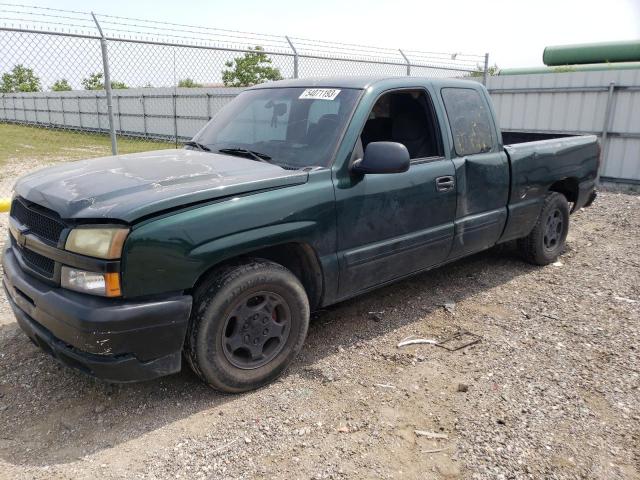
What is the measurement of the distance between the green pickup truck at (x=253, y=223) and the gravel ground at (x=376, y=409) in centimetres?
34

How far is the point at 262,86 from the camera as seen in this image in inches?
171

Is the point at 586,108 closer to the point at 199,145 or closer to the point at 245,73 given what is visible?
the point at 199,145

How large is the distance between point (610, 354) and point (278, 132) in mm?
2811

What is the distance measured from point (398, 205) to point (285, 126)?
98 cm

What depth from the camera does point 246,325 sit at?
9.99 ft

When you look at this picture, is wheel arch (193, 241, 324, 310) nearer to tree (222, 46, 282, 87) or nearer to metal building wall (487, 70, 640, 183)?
metal building wall (487, 70, 640, 183)

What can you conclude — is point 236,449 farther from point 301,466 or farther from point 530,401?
point 530,401

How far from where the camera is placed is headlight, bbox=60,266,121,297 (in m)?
2.53

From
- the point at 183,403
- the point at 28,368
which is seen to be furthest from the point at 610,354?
the point at 28,368

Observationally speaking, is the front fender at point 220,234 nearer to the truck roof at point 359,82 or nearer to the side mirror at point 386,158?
the side mirror at point 386,158

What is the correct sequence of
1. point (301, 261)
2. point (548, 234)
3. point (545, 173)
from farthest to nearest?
point (548, 234), point (545, 173), point (301, 261)

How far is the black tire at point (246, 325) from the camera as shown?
284 cm

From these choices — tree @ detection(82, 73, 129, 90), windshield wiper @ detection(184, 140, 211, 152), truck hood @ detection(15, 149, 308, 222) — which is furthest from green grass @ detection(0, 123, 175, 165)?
truck hood @ detection(15, 149, 308, 222)

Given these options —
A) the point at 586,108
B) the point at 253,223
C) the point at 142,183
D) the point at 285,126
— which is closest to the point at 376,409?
the point at 253,223
